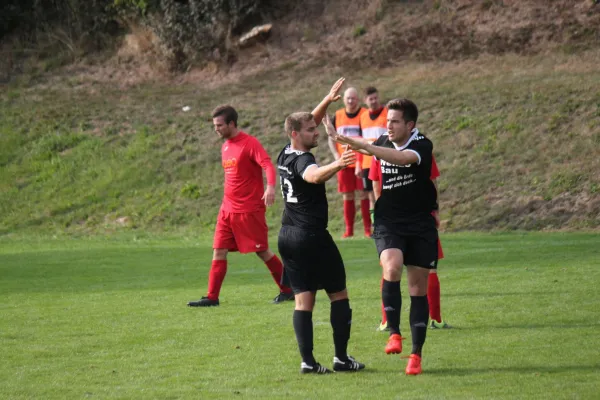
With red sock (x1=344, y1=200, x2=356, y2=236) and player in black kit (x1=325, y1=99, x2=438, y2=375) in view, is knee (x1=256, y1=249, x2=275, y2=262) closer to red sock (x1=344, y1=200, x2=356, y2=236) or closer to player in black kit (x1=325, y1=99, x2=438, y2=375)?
player in black kit (x1=325, y1=99, x2=438, y2=375)

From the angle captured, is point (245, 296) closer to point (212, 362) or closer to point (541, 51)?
point (212, 362)

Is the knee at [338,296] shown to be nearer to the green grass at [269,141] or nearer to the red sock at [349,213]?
the red sock at [349,213]

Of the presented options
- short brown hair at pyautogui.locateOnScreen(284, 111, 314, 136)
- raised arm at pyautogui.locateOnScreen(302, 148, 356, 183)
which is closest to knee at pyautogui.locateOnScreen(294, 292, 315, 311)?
raised arm at pyautogui.locateOnScreen(302, 148, 356, 183)

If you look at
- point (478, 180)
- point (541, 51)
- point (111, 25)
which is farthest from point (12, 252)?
point (111, 25)

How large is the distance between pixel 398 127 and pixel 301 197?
863 mm

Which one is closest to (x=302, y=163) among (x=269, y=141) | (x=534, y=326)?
(x=534, y=326)

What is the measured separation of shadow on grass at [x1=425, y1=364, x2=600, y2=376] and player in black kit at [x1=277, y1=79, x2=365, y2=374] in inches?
24.5

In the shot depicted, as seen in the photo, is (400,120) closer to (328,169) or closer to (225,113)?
(328,169)

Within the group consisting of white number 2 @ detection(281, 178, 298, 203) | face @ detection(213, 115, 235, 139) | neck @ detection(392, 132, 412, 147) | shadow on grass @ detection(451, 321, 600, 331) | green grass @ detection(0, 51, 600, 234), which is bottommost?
green grass @ detection(0, 51, 600, 234)

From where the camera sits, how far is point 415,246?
24.4 feet

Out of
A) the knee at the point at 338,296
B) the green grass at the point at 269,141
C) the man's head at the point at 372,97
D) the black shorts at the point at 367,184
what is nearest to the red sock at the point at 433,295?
the knee at the point at 338,296

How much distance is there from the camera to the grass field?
6820mm

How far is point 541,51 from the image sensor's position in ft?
82.9

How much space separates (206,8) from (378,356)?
2396cm
